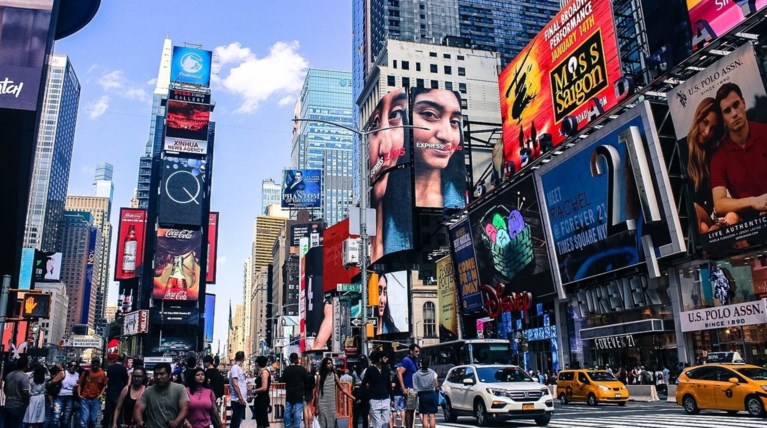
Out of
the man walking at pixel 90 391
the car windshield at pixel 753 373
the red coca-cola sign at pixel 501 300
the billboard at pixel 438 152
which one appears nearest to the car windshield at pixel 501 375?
the car windshield at pixel 753 373

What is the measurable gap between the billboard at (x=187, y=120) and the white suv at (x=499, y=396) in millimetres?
103695

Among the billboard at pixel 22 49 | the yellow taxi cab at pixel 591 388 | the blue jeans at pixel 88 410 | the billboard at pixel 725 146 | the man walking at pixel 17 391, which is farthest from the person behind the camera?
the billboard at pixel 22 49

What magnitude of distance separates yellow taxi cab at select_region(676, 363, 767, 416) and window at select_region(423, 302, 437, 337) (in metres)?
58.6

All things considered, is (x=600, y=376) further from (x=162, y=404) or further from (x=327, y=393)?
(x=162, y=404)

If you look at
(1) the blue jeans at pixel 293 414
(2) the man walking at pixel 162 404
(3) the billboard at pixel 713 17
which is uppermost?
(3) the billboard at pixel 713 17

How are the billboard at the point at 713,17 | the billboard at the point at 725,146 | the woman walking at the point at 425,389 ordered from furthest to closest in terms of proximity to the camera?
the billboard at the point at 713,17 < the billboard at the point at 725,146 < the woman walking at the point at 425,389

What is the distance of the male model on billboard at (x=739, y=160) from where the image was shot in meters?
27.2

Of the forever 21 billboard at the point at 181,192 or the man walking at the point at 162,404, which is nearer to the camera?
the man walking at the point at 162,404

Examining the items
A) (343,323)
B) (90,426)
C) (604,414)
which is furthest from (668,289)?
(343,323)

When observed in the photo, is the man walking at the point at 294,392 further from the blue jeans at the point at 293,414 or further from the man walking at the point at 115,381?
the man walking at the point at 115,381

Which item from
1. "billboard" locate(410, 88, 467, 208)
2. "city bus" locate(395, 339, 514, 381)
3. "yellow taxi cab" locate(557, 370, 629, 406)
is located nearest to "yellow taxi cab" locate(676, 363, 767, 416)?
"yellow taxi cab" locate(557, 370, 629, 406)

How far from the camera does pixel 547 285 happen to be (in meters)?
44.9

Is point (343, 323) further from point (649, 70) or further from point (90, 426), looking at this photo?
point (90, 426)

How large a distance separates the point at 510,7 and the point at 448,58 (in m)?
53.5
